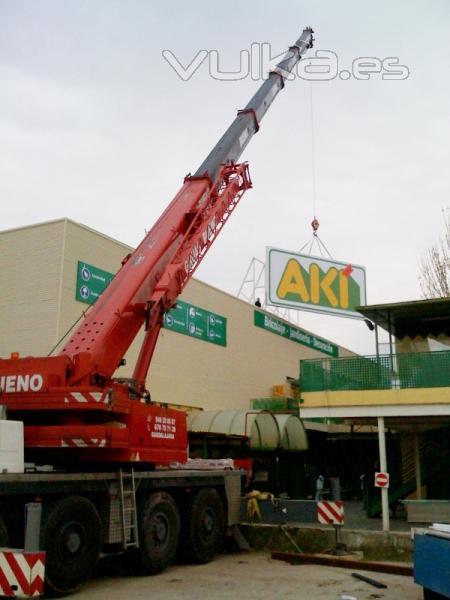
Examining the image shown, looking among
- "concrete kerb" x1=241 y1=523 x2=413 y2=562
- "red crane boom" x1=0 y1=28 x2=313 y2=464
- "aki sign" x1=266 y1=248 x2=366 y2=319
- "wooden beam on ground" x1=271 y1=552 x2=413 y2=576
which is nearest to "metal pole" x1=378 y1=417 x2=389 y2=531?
"concrete kerb" x1=241 y1=523 x2=413 y2=562

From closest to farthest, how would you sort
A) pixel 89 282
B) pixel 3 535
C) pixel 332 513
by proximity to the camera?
pixel 3 535 < pixel 332 513 < pixel 89 282

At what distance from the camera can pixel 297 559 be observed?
13.3 m

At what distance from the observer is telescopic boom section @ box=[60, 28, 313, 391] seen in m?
11.4

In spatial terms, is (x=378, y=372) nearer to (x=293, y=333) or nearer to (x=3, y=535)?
(x=3, y=535)

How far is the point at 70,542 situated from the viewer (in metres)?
10.1

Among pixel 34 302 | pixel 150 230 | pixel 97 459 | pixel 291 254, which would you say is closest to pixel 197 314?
pixel 291 254

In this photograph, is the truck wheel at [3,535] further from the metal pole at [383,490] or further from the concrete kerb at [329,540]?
the metal pole at [383,490]

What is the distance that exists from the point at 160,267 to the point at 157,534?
492cm

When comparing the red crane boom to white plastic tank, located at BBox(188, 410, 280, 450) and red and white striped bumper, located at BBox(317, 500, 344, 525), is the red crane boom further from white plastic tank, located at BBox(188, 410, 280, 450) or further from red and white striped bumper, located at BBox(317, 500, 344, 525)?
white plastic tank, located at BBox(188, 410, 280, 450)

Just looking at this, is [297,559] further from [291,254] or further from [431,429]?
[291,254]

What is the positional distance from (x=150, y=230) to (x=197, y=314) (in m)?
13.9

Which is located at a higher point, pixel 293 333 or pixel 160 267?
pixel 293 333

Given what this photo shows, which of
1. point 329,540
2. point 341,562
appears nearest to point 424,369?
point 329,540

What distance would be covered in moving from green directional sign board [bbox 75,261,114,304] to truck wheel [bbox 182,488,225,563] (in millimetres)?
8877
